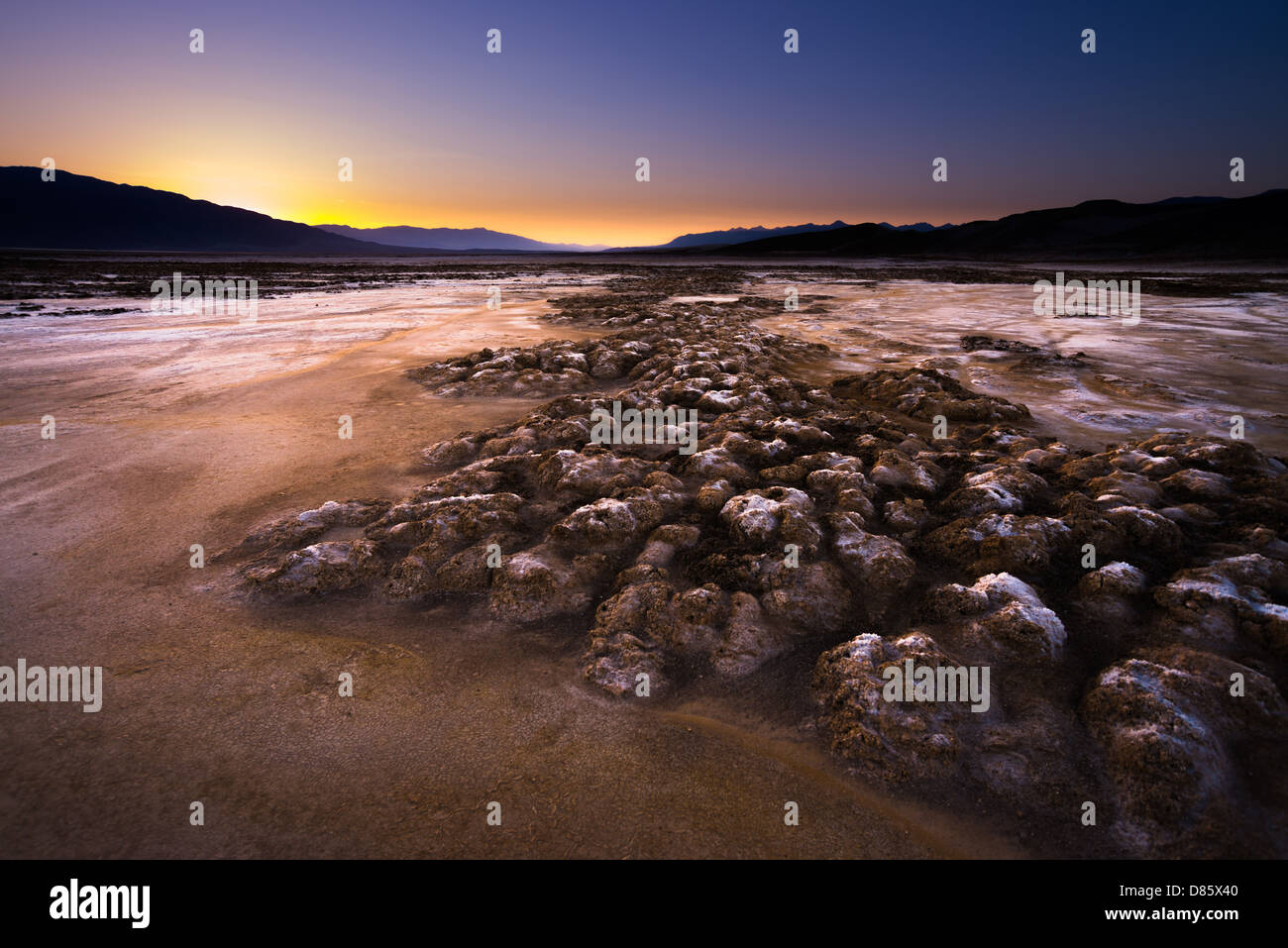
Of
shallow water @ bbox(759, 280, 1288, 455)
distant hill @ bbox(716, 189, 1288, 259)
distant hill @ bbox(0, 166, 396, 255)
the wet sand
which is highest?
distant hill @ bbox(0, 166, 396, 255)

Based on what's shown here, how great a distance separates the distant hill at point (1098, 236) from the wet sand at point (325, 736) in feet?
257

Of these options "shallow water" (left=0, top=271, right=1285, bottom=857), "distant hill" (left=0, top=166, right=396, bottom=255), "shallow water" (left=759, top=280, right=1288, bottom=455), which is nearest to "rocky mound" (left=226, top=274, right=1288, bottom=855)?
"shallow water" (left=0, top=271, right=1285, bottom=857)

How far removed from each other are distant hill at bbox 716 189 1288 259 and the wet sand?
3089 inches

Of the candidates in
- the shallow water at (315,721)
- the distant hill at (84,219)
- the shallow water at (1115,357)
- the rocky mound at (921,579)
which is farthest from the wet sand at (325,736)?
the distant hill at (84,219)

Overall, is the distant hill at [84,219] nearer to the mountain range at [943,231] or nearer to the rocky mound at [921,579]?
the mountain range at [943,231]

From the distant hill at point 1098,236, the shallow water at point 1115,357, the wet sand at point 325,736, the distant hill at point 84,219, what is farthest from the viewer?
the distant hill at point 84,219

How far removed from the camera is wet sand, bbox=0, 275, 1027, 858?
217cm

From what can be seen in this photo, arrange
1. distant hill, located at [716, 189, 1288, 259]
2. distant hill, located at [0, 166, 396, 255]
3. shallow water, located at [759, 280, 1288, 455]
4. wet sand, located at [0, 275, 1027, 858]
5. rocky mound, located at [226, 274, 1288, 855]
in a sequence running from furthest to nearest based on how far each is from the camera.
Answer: distant hill, located at [0, 166, 396, 255] → distant hill, located at [716, 189, 1288, 259] → shallow water, located at [759, 280, 1288, 455] → rocky mound, located at [226, 274, 1288, 855] → wet sand, located at [0, 275, 1027, 858]

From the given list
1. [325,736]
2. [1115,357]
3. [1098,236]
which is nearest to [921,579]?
[325,736]

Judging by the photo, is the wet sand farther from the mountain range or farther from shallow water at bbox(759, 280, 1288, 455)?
the mountain range

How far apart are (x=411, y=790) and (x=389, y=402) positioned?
6.68 meters

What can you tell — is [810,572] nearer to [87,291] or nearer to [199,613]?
[199,613]

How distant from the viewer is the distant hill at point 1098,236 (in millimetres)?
62219
